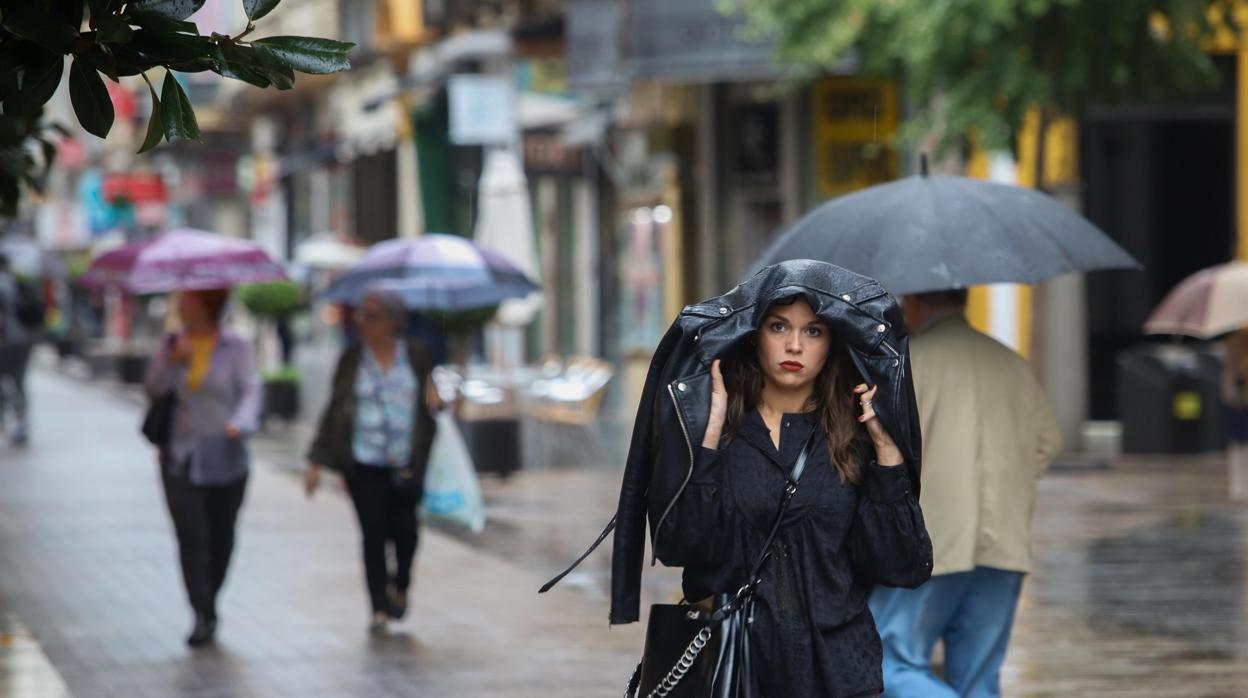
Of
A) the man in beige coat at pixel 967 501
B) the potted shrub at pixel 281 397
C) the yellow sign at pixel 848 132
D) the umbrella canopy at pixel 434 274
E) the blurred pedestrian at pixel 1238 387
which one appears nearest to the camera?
the man in beige coat at pixel 967 501

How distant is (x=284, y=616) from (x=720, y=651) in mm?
6583

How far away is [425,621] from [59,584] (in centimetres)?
257

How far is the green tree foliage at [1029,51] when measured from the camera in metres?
17.5

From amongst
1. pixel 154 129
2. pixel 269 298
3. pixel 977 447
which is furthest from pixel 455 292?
pixel 154 129

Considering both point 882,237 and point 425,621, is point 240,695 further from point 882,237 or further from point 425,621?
point 882,237

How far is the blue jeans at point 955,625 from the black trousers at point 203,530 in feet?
13.5

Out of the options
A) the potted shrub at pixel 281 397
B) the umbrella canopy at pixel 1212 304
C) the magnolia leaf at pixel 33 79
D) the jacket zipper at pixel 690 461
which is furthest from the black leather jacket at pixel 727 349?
the potted shrub at pixel 281 397

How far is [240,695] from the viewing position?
9023 millimetres

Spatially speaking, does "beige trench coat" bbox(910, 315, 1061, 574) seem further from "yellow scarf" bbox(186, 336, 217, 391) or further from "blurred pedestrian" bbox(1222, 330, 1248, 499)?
"blurred pedestrian" bbox(1222, 330, 1248, 499)

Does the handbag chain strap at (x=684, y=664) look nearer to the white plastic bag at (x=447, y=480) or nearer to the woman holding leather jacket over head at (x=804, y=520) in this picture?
the woman holding leather jacket over head at (x=804, y=520)

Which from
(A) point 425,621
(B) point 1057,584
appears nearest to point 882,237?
(A) point 425,621

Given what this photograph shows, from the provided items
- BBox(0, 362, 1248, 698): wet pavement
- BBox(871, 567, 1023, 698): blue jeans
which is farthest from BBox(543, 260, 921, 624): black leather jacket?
BBox(0, 362, 1248, 698): wet pavement

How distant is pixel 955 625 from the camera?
24.3ft

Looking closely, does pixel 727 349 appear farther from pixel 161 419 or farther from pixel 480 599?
pixel 480 599
